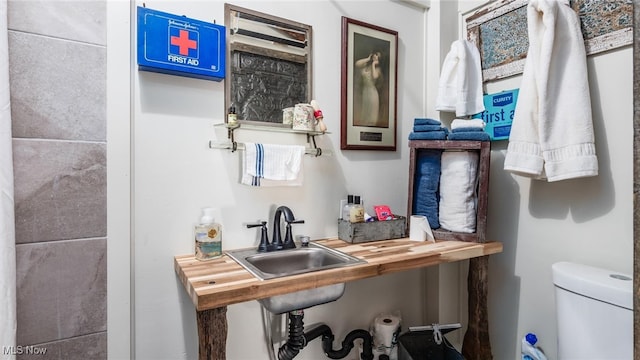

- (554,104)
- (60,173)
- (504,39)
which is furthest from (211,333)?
(504,39)

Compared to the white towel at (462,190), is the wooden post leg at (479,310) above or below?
below

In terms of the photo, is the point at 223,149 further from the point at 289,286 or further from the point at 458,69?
the point at 458,69

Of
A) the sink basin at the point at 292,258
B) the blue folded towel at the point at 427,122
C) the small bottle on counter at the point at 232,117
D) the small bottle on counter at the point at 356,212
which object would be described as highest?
the blue folded towel at the point at 427,122

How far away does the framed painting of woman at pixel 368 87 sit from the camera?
145cm

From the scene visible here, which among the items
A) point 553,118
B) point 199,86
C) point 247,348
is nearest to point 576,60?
point 553,118

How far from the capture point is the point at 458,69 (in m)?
1.45

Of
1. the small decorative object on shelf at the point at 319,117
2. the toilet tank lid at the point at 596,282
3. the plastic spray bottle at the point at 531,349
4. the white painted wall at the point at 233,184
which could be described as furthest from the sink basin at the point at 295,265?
the plastic spray bottle at the point at 531,349

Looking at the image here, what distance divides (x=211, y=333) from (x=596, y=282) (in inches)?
46.5

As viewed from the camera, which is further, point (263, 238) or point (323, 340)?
point (323, 340)

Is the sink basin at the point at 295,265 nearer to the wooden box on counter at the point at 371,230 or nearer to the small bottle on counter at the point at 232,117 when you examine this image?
the wooden box on counter at the point at 371,230

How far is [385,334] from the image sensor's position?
1446 mm

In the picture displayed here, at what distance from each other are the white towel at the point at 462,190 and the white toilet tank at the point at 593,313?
342 mm

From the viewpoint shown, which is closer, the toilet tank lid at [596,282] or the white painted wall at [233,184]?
the toilet tank lid at [596,282]

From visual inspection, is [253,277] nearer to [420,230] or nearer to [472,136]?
[420,230]
